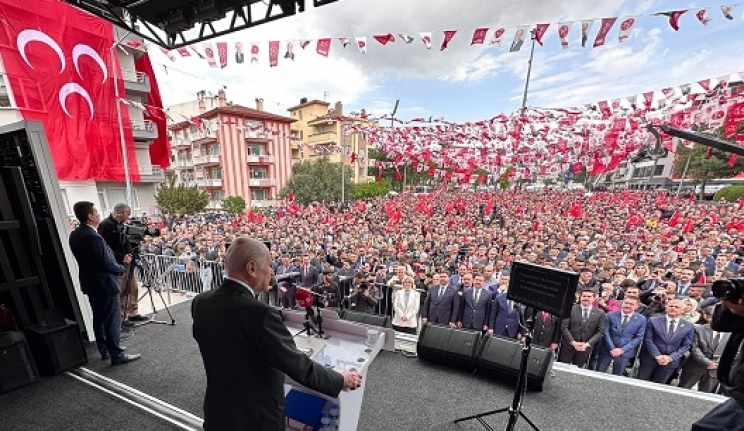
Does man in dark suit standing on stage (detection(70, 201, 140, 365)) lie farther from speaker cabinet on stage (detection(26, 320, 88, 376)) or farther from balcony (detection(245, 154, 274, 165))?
balcony (detection(245, 154, 274, 165))

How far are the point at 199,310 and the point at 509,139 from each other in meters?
16.4

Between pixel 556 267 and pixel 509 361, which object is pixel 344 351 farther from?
pixel 556 267

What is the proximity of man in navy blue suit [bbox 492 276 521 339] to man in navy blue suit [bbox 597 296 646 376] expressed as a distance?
1.02 m

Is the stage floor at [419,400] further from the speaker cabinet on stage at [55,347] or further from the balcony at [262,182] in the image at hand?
the balcony at [262,182]

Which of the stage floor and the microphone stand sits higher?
the microphone stand

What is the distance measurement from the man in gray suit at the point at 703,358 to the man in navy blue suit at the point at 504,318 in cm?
183

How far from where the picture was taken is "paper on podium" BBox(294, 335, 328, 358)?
1894 mm

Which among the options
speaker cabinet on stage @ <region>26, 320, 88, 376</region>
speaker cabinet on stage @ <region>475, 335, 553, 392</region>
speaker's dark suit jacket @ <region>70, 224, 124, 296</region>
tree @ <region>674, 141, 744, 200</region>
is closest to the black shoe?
speaker cabinet on stage @ <region>26, 320, 88, 376</region>

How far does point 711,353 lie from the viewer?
3.53 meters

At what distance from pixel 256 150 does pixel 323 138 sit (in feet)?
29.5

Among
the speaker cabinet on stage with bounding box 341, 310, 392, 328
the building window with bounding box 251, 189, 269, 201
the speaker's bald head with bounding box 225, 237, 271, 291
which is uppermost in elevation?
the speaker's bald head with bounding box 225, 237, 271, 291

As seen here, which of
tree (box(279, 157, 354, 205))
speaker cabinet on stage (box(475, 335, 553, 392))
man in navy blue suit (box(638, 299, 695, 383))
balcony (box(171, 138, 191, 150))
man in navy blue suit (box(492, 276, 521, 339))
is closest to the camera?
speaker cabinet on stage (box(475, 335, 553, 392))

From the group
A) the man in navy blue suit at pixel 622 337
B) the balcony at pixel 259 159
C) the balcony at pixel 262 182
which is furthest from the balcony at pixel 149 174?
the man in navy blue suit at pixel 622 337

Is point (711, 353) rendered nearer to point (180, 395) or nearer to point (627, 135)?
point (180, 395)
